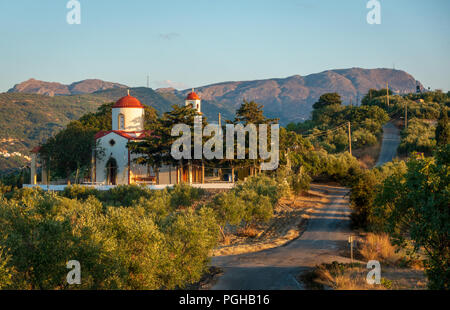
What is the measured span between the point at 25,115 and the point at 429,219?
580 ft

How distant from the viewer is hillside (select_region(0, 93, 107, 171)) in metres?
140

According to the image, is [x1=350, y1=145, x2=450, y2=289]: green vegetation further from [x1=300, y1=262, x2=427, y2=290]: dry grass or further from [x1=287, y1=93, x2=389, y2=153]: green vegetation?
[x1=287, y1=93, x2=389, y2=153]: green vegetation

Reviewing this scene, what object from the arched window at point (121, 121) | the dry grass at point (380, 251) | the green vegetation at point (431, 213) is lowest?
the dry grass at point (380, 251)

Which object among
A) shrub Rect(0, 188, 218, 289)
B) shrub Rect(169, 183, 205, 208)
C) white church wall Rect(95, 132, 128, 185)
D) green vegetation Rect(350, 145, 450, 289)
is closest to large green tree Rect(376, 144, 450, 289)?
green vegetation Rect(350, 145, 450, 289)

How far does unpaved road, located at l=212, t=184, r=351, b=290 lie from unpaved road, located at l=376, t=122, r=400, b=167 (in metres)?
24.2

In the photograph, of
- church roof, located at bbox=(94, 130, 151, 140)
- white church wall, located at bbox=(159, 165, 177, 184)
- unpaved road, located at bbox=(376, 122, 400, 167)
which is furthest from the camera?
unpaved road, located at bbox=(376, 122, 400, 167)

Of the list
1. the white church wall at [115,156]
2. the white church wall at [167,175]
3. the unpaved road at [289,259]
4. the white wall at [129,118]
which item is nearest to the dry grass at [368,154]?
the white church wall at [167,175]

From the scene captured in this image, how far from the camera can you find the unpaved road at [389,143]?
2331 inches

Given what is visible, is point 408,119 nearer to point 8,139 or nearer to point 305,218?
point 305,218

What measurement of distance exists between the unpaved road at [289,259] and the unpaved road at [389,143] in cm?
2424

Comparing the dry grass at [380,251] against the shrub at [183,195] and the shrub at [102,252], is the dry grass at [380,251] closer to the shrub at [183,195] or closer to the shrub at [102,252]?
the shrub at [102,252]

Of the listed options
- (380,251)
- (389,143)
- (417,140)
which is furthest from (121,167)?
(389,143)
